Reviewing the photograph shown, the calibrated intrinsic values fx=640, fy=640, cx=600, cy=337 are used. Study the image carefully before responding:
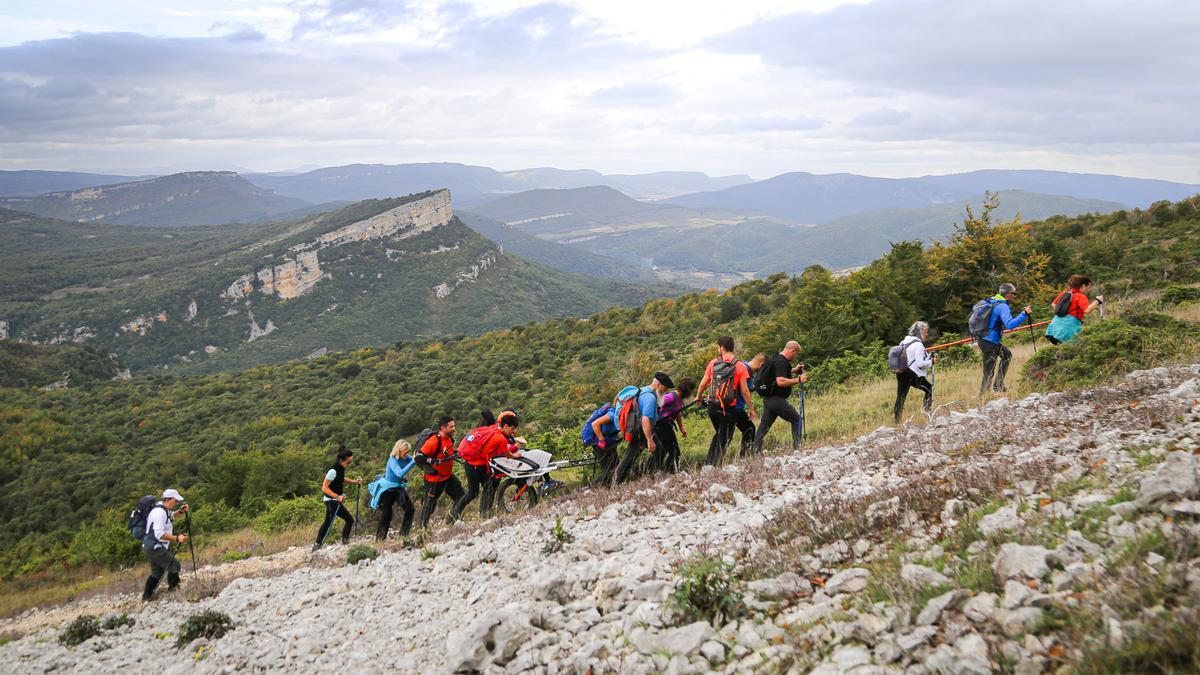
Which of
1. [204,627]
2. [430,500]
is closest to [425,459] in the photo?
[430,500]

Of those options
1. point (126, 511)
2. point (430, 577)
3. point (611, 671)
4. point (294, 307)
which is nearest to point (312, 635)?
point (430, 577)

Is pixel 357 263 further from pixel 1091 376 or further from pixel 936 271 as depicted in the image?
pixel 1091 376

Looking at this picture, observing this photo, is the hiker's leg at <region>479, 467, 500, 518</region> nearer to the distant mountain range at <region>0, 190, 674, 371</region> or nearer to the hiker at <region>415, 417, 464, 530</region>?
the hiker at <region>415, 417, 464, 530</region>

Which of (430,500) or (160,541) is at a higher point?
(430,500)

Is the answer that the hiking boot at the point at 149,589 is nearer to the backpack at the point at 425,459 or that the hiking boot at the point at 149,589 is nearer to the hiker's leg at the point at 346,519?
the hiker's leg at the point at 346,519

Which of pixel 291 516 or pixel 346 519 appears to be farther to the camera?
pixel 291 516

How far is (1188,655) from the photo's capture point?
216cm

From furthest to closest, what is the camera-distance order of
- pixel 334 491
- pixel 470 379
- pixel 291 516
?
pixel 470 379, pixel 291 516, pixel 334 491

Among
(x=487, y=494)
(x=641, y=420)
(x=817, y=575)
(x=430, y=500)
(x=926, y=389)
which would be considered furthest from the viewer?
(x=487, y=494)

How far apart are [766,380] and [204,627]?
23.3ft

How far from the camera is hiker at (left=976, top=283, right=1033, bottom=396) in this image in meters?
9.42

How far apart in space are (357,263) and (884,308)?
407 feet

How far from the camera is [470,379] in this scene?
3625 cm

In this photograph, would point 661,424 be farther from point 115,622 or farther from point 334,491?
point 115,622
